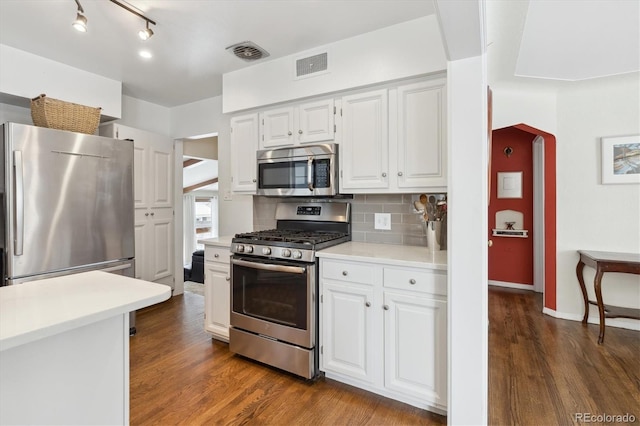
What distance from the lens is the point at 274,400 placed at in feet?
6.68

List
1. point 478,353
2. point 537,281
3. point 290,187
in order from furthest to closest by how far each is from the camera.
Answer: point 537,281
point 290,187
point 478,353

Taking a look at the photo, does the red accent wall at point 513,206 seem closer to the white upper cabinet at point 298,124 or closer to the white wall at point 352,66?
the white wall at point 352,66

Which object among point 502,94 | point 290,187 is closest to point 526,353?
point 290,187

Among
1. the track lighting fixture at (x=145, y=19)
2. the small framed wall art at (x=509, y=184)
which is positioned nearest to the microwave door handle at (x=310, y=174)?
the track lighting fixture at (x=145, y=19)

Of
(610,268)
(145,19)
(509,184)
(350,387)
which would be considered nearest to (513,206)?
(509,184)

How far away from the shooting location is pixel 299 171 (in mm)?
2639

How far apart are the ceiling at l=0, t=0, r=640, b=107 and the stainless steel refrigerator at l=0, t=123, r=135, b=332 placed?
0.76 m

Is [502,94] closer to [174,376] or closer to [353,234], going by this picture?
[353,234]

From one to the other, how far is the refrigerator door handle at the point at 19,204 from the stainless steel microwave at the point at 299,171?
1740 mm

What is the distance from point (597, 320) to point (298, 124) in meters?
3.70

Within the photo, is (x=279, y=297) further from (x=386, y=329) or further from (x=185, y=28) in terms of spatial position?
(x=185, y=28)

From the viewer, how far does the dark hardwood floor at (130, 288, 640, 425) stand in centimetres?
189

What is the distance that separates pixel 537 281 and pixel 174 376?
4.72m

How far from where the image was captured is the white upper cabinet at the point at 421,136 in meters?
2.13
